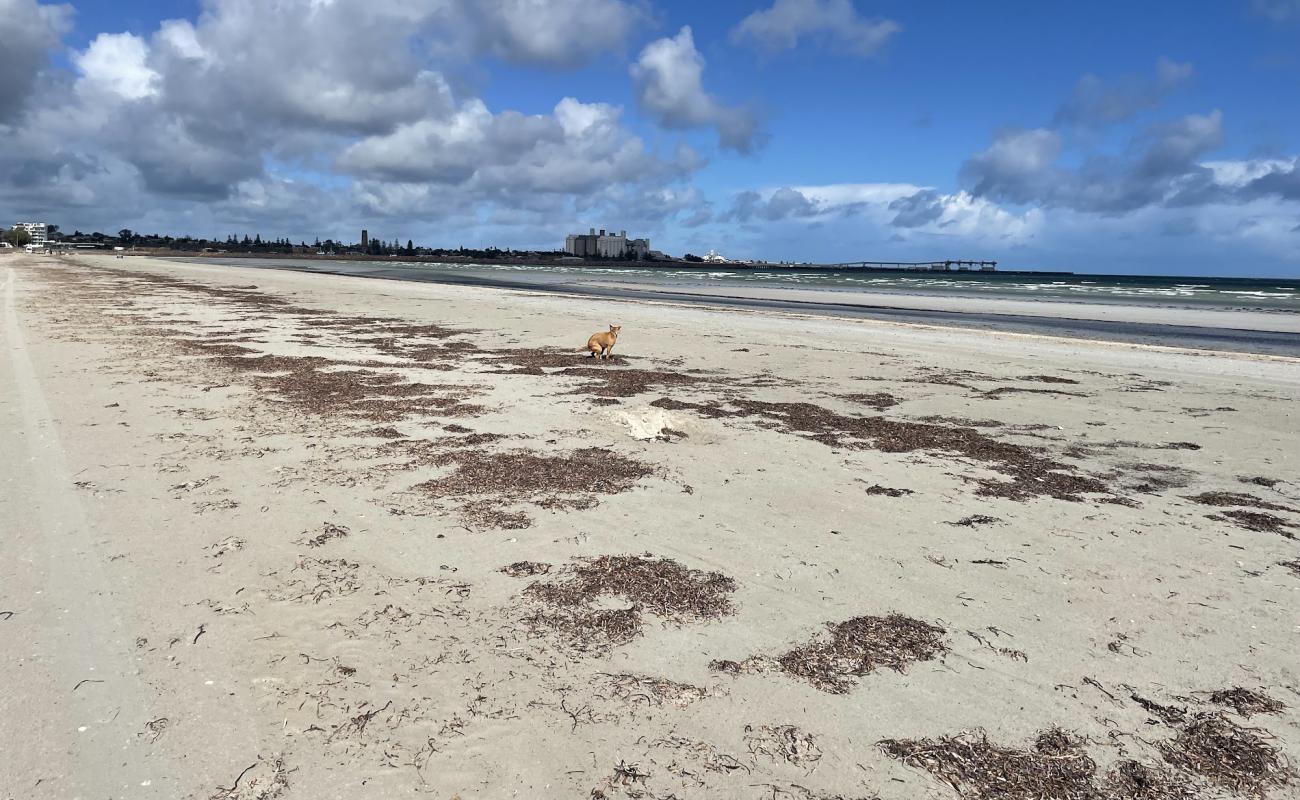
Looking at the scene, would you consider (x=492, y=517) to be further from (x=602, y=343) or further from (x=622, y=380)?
(x=602, y=343)

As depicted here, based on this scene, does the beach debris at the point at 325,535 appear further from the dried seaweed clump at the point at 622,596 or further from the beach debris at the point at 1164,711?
the beach debris at the point at 1164,711

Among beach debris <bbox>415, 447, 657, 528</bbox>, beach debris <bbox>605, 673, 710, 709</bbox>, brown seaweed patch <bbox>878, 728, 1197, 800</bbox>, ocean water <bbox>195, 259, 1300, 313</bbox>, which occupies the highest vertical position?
ocean water <bbox>195, 259, 1300, 313</bbox>

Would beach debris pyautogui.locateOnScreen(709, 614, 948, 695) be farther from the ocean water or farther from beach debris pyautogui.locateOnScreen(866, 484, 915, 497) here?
the ocean water

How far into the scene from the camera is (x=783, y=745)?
3393 millimetres

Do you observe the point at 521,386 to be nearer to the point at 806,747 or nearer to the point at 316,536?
the point at 316,536

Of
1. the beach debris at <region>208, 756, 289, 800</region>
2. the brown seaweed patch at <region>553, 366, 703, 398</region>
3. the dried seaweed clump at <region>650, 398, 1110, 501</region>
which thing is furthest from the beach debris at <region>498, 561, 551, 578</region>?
the brown seaweed patch at <region>553, 366, 703, 398</region>

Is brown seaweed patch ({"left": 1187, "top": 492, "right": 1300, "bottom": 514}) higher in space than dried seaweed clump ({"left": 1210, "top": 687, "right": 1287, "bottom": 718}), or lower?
higher

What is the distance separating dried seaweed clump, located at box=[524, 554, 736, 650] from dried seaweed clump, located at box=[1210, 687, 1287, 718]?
102 inches

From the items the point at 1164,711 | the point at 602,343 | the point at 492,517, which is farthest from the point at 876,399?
the point at 1164,711

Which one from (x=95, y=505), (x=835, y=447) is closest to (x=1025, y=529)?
(x=835, y=447)

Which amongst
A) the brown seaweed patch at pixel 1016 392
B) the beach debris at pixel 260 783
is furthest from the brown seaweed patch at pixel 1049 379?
the beach debris at pixel 260 783

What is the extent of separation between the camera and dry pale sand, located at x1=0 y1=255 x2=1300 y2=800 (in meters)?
3.29

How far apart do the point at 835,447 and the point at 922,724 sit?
5.29 metres

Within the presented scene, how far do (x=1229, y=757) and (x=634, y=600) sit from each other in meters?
3.05
